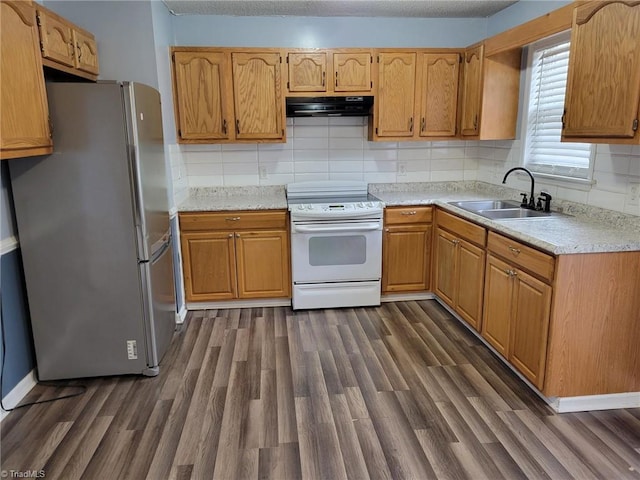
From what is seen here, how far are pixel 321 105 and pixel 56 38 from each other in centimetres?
202

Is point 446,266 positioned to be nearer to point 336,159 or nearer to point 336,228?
point 336,228

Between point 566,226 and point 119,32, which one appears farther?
point 119,32

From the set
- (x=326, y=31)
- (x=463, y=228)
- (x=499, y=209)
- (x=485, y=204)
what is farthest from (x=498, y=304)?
(x=326, y=31)

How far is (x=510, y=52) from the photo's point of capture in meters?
3.51

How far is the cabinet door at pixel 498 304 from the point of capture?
107 inches

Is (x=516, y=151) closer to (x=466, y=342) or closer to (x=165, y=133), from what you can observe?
(x=466, y=342)

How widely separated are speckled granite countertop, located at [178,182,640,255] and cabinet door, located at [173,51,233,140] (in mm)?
591

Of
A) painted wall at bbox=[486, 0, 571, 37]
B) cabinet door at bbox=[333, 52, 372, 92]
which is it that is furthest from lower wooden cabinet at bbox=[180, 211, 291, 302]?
painted wall at bbox=[486, 0, 571, 37]

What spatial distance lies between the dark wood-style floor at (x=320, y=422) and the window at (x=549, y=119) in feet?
4.67

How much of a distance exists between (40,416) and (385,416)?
6.09 ft

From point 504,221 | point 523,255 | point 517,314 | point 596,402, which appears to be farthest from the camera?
point 504,221

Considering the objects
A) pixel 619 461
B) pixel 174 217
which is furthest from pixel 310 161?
pixel 619 461

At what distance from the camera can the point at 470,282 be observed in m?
3.23

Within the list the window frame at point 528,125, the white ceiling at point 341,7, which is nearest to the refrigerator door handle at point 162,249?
the white ceiling at point 341,7
